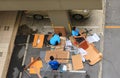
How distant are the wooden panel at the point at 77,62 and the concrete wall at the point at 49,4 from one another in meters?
2.63

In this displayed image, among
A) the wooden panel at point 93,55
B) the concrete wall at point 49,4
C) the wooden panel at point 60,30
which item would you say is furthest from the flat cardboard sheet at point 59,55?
the concrete wall at point 49,4

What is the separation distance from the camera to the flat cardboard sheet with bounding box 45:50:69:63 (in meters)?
15.0

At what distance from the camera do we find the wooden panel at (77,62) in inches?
577

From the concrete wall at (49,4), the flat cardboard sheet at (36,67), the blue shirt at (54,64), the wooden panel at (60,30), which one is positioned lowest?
the flat cardboard sheet at (36,67)

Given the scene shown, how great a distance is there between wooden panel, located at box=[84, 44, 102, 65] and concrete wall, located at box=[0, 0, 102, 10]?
2.43 meters

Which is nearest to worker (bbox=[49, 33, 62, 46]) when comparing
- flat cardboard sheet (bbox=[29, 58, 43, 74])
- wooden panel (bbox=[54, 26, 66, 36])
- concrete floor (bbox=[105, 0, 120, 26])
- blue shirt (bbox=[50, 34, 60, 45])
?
blue shirt (bbox=[50, 34, 60, 45])

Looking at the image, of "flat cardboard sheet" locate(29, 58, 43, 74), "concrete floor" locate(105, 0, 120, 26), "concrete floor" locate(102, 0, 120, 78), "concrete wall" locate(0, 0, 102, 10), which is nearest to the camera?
"concrete wall" locate(0, 0, 102, 10)

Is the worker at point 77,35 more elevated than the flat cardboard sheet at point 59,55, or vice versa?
the worker at point 77,35

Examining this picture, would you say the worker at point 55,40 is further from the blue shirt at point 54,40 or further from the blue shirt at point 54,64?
the blue shirt at point 54,64

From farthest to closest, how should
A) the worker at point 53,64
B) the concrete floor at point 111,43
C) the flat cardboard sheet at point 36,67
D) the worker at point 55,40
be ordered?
the worker at point 55,40 → the flat cardboard sheet at point 36,67 → the worker at point 53,64 → the concrete floor at point 111,43

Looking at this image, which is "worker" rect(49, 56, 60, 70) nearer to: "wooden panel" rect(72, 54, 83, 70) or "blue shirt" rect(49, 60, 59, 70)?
"blue shirt" rect(49, 60, 59, 70)

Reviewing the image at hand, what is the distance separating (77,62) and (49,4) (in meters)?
3.30

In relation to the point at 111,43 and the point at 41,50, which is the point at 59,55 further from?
the point at 111,43

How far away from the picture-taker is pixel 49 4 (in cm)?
1394
